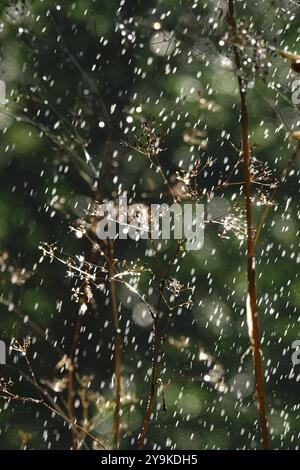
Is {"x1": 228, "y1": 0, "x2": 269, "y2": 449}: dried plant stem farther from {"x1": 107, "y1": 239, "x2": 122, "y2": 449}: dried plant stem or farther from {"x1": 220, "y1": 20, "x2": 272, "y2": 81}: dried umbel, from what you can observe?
{"x1": 107, "y1": 239, "x2": 122, "y2": 449}: dried plant stem

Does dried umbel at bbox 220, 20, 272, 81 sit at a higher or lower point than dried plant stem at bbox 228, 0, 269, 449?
higher

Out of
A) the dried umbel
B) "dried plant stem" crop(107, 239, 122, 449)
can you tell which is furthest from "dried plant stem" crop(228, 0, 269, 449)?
"dried plant stem" crop(107, 239, 122, 449)

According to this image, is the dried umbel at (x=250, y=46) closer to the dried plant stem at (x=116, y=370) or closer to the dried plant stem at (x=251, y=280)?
the dried plant stem at (x=251, y=280)

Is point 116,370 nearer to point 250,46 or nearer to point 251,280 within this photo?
point 251,280

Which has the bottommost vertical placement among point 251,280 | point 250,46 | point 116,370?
point 116,370

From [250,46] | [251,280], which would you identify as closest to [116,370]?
[251,280]

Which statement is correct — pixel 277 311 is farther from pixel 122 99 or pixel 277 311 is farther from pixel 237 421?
pixel 122 99

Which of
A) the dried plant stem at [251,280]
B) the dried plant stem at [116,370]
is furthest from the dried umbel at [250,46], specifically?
the dried plant stem at [116,370]

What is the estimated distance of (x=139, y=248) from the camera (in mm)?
4520

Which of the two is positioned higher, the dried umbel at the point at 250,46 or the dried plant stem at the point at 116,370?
the dried umbel at the point at 250,46

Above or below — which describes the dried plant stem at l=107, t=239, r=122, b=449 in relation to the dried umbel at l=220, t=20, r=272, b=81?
below

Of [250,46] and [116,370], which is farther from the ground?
[250,46]
